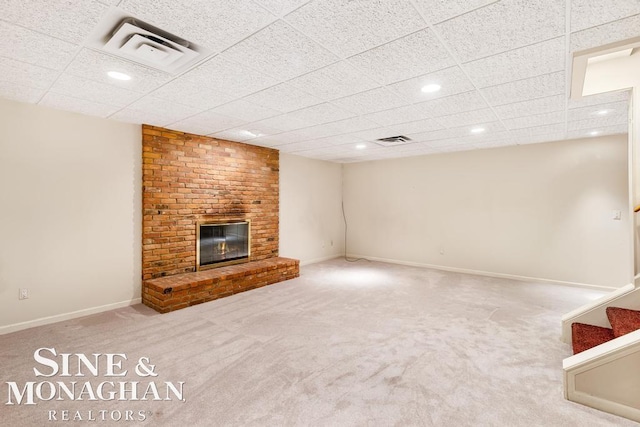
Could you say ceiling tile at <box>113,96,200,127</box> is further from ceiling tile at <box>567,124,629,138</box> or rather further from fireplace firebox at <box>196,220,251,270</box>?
ceiling tile at <box>567,124,629,138</box>

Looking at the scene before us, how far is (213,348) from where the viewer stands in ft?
9.27

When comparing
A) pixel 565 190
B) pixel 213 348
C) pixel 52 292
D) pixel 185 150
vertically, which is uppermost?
pixel 185 150

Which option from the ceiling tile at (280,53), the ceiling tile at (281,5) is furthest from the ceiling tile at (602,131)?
the ceiling tile at (281,5)

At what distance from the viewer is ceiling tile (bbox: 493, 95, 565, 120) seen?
314cm

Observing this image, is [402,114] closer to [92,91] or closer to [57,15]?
[57,15]

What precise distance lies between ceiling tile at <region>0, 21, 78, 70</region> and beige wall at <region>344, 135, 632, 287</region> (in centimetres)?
594

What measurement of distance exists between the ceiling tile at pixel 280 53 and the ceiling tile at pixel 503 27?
2.78ft

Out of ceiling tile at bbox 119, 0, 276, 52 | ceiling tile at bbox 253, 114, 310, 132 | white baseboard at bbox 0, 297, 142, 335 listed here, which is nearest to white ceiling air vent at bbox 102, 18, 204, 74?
ceiling tile at bbox 119, 0, 276, 52

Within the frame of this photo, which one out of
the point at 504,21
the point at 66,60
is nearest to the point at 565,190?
the point at 504,21

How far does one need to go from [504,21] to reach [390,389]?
2521mm

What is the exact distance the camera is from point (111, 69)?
246cm

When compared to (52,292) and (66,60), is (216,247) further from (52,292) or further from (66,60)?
(66,60)

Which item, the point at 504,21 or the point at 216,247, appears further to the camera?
the point at 216,247

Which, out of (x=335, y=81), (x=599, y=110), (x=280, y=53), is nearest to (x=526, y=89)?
(x=599, y=110)
